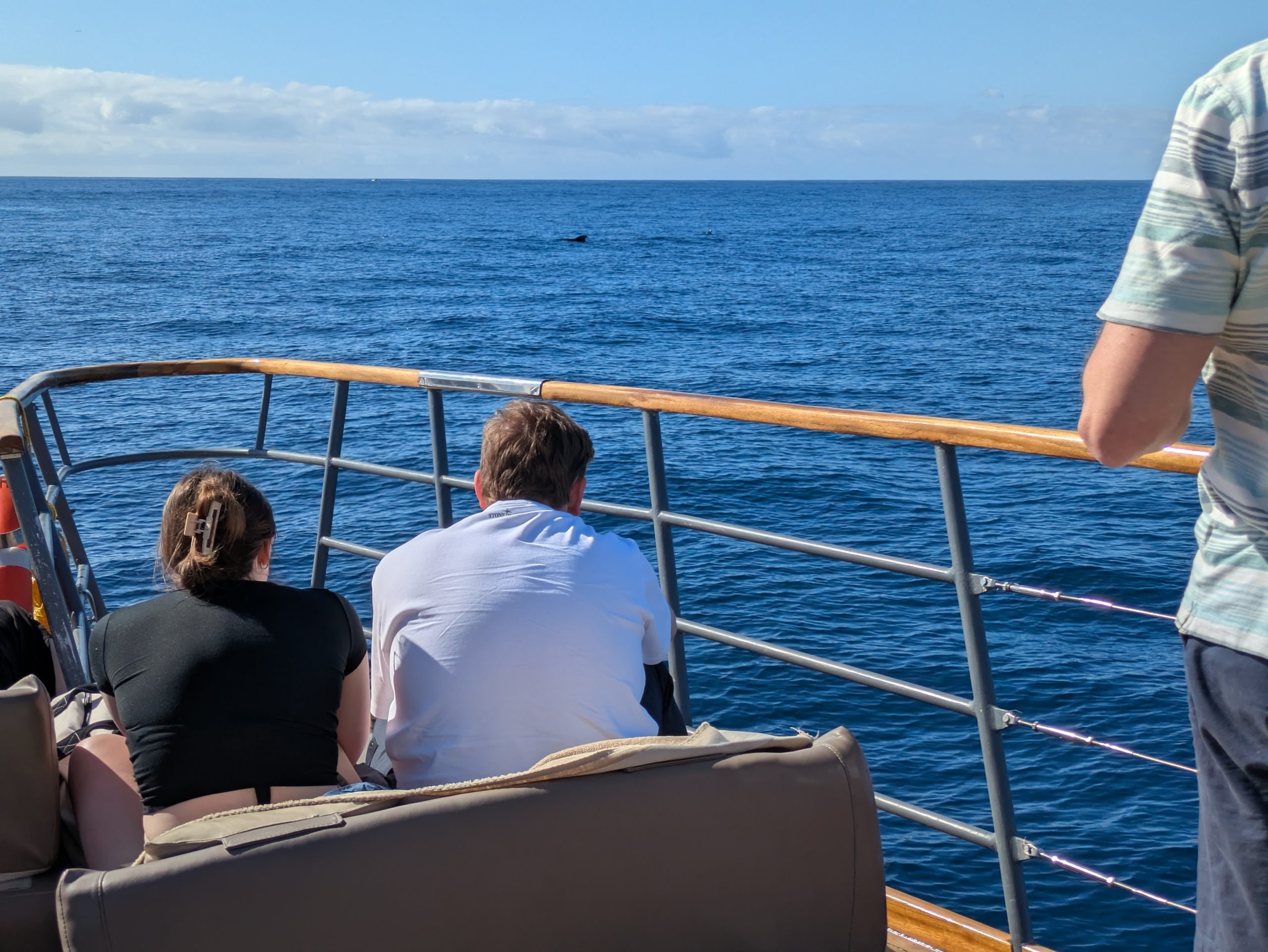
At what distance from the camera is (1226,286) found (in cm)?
106

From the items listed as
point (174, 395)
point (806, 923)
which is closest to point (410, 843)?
point (806, 923)

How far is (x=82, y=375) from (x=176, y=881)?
275cm

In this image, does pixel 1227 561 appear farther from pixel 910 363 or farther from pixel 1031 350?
pixel 1031 350

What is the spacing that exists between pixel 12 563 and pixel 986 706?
2.50 m

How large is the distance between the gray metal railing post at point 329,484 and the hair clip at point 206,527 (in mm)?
1359

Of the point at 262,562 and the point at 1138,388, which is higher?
the point at 1138,388

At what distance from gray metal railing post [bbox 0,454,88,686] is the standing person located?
2371 millimetres

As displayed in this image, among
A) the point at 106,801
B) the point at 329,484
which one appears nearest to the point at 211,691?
the point at 106,801

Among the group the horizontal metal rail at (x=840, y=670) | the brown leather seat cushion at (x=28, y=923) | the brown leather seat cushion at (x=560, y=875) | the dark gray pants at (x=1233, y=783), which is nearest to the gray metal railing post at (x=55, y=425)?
the horizontal metal rail at (x=840, y=670)

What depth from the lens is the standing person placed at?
3.44 ft

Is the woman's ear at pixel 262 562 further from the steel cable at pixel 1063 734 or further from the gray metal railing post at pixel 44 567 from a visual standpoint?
the steel cable at pixel 1063 734

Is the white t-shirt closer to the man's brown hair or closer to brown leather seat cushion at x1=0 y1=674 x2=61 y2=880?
the man's brown hair

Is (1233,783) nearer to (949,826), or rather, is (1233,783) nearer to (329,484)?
(949,826)

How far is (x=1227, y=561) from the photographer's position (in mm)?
1147
